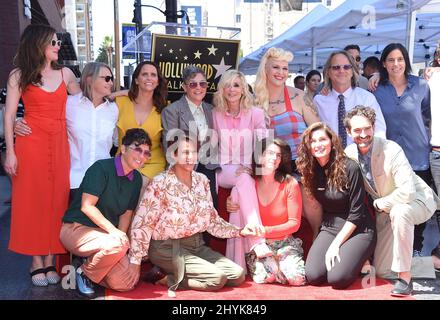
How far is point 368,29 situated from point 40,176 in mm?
8306

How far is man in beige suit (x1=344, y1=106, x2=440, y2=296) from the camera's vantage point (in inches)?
156

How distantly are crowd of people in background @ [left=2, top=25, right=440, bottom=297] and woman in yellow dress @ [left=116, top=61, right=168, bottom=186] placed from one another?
13mm

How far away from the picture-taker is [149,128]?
14.4 ft

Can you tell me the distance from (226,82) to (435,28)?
9.04 metres

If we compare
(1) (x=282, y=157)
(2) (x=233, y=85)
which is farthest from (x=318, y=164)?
(2) (x=233, y=85)

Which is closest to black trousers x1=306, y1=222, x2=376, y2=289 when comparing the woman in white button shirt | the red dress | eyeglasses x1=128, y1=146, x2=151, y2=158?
eyeglasses x1=128, y1=146, x2=151, y2=158

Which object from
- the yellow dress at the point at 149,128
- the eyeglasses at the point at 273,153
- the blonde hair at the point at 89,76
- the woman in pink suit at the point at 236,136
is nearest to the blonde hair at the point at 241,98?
the woman in pink suit at the point at 236,136

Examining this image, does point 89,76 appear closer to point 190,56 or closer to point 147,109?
point 147,109

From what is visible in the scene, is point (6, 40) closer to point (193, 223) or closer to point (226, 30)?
point (226, 30)

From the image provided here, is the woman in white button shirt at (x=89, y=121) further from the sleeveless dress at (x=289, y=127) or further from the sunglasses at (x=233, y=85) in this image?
the sleeveless dress at (x=289, y=127)

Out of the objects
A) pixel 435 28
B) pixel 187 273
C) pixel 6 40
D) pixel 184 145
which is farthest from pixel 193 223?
pixel 435 28

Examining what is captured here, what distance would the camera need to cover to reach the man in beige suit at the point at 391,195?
3963mm

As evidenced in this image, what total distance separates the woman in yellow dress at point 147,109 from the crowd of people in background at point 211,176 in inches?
0.5
